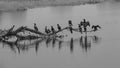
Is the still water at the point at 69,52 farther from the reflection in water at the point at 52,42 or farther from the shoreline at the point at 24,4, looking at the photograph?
the shoreline at the point at 24,4

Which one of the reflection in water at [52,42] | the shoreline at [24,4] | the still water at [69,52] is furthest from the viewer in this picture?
the shoreline at [24,4]

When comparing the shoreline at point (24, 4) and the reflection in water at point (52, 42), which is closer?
the reflection in water at point (52, 42)

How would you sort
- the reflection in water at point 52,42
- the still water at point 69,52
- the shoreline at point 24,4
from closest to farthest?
1. the still water at point 69,52
2. the reflection in water at point 52,42
3. the shoreline at point 24,4

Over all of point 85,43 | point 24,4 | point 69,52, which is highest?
point 24,4

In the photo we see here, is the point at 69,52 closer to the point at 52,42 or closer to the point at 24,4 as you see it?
the point at 52,42

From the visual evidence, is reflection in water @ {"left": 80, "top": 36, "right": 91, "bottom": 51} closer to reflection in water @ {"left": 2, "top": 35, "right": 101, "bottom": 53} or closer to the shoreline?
reflection in water @ {"left": 2, "top": 35, "right": 101, "bottom": 53}

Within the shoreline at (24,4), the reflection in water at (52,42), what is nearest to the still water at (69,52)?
the reflection in water at (52,42)

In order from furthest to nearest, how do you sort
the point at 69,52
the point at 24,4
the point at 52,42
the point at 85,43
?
the point at 24,4
the point at 52,42
the point at 85,43
the point at 69,52

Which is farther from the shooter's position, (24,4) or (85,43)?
(24,4)

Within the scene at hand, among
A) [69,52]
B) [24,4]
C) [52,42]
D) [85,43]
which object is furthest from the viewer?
[24,4]

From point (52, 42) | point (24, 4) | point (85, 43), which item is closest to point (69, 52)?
point (85, 43)

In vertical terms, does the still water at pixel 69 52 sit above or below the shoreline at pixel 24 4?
below

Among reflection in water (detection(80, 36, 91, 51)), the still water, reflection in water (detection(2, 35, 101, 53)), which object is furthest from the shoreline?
reflection in water (detection(80, 36, 91, 51))

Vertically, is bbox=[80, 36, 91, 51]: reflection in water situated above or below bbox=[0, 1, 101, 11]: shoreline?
below
